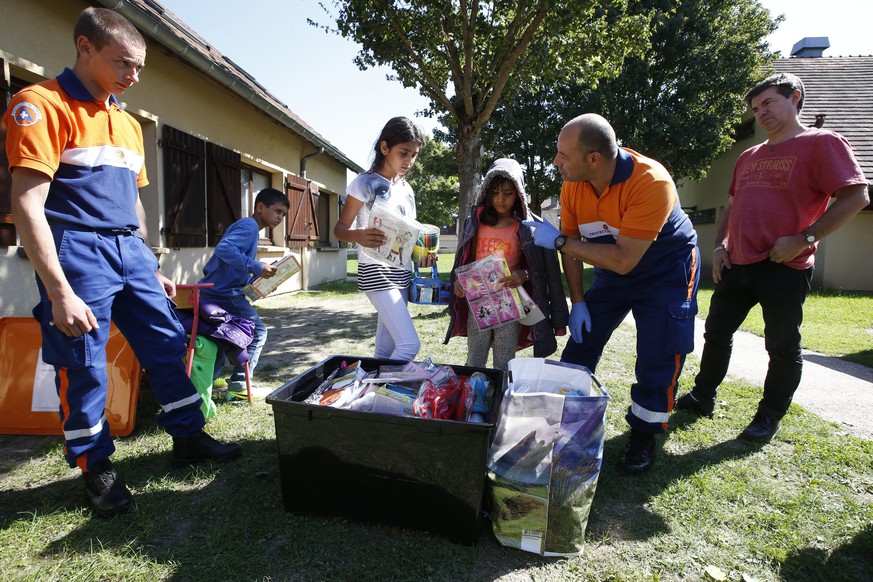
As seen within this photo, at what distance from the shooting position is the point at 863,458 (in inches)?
103

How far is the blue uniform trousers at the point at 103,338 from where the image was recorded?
190cm

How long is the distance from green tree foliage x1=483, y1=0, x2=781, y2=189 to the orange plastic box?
14.2 m

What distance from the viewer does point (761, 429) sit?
2.84 metres

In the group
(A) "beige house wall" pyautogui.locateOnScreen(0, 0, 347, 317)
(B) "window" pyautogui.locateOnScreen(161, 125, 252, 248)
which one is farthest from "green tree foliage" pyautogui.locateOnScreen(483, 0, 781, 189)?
(B) "window" pyautogui.locateOnScreen(161, 125, 252, 248)

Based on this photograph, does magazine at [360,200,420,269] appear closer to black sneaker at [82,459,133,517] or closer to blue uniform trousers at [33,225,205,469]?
blue uniform trousers at [33,225,205,469]

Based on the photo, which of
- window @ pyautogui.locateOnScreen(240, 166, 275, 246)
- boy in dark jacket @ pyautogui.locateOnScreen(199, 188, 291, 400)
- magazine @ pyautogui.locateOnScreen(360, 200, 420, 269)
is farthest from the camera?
window @ pyautogui.locateOnScreen(240, 166, 275, 246)

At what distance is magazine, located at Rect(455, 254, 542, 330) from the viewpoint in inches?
104

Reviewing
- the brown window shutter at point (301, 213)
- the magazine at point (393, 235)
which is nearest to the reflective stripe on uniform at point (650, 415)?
the magazine at point (393, 235)

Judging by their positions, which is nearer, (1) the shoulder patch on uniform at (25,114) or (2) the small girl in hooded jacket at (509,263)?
(1) the shoulder patch on uniform at (25,114)

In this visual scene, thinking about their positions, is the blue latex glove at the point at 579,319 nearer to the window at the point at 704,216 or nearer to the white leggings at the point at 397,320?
the white leggings at the point at 397,320

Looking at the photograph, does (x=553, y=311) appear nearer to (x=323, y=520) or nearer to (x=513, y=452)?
(x=513, y=452)

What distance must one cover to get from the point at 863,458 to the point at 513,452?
2256 mm

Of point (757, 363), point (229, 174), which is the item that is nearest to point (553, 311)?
point (757, 363)

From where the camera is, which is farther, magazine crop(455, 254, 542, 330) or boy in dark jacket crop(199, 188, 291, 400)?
boy in dark jacket crop(199, 188, 291, 400)
